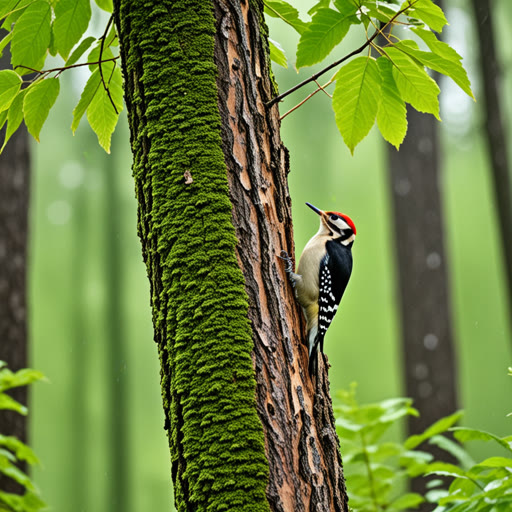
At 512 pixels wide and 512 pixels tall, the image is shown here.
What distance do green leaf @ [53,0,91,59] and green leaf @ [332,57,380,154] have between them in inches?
27.5

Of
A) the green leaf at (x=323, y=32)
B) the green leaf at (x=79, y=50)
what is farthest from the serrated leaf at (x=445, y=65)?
the green leaf at (x=79, y=50)

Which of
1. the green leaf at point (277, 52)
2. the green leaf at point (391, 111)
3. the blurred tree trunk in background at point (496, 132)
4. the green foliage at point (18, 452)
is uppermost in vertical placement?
the blurred tree trunk in background at point (496, 132)

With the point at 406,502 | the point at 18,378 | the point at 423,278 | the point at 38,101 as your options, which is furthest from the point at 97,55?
the point at 423,278

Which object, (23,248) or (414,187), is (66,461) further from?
(414,187)

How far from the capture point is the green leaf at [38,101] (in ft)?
4.54

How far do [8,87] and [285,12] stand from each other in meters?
0.83

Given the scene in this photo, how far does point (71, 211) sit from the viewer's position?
10.7 meters

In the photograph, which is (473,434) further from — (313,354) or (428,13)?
(428,13)

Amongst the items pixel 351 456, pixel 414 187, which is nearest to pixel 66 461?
pixel 414 187

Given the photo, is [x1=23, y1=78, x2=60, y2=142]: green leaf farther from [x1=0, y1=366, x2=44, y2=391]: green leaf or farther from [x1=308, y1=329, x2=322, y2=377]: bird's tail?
[x1=0, y1=366, x2=44, y2=391]: green leaf

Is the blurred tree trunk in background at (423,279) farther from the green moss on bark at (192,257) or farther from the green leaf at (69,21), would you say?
the green leaf at (69,21)

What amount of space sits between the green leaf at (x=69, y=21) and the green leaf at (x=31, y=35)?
0.03 metres

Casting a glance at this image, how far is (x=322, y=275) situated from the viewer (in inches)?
76.9

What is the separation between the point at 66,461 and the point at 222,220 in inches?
415
